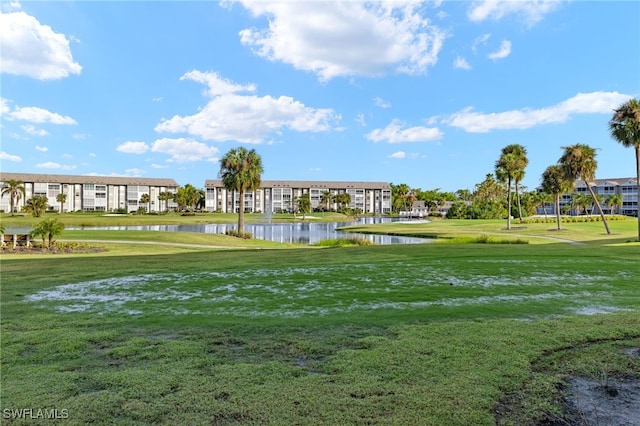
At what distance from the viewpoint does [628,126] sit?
3359 cm

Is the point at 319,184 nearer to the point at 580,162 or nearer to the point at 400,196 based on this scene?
the point at 400,196

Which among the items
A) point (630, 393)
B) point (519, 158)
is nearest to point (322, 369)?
point (630, 393)

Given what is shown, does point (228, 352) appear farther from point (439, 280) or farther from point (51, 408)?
point (439, 280)

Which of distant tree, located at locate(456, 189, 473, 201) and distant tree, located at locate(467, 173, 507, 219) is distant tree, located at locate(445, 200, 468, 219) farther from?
distant tree, located at locate(456, 189, 473, 201)

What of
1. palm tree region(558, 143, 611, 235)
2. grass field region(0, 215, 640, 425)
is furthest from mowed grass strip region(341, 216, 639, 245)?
grass field region(0, 215, 640, 425)

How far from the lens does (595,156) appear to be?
50500 millimetres

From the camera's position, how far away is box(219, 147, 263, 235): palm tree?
45.4 m

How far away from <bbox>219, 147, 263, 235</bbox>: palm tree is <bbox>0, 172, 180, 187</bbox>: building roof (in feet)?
368

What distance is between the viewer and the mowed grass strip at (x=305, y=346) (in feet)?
14.8

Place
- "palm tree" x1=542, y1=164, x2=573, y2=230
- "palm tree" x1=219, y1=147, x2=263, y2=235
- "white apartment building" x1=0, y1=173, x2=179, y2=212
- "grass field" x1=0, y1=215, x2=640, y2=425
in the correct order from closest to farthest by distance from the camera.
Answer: "grass field" x1=0, y1=215, x2=640, y2=425 < "palm tree" x1=219, y1=147, x2=263, y2=235 < "palm tree" x1=542, y1=164, x2=573, y2=230 < "white apartment building" x1=0, y1=173, x2=179, y2=212

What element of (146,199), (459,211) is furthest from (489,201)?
(146,199)

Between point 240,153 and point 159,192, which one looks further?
point 159,192

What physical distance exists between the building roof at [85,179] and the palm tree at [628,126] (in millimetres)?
141059

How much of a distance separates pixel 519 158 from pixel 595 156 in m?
16.2
